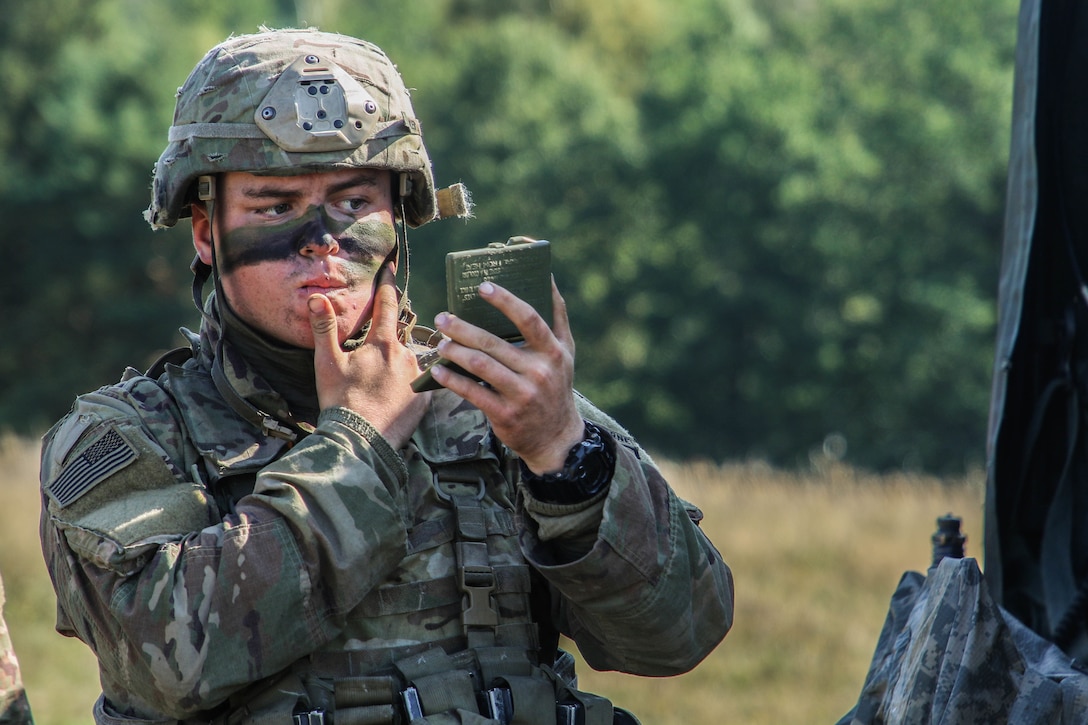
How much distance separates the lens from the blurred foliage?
1673 inches

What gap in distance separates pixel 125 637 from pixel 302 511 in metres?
0.44

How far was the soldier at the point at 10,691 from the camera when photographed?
12.6 ft

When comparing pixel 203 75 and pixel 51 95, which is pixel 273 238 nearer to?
pixel 203 75

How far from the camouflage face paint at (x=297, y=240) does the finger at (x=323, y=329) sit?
0.50 feet

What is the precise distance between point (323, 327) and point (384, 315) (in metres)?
0.14

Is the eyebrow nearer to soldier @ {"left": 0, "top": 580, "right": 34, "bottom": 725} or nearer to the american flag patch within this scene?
the american flag patch

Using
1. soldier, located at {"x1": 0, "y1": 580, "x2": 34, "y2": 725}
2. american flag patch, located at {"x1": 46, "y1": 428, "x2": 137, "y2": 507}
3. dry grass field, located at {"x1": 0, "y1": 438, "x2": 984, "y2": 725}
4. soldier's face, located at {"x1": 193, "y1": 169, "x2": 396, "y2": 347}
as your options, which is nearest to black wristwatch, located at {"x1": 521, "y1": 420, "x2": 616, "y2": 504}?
soldier's face, located at {"x1": 193, "y1": 169, "x2": 396, "y2": 347}

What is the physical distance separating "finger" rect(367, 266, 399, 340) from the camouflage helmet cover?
0.32 metres

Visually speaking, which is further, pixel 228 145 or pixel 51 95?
pixel 51 95

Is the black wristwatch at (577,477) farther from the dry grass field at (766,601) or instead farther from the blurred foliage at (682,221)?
the blurred foliage at (682,221)

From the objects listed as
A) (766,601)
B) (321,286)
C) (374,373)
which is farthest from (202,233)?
(766,601)

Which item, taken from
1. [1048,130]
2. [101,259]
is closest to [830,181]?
[101,259]

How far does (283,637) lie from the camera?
3072mm

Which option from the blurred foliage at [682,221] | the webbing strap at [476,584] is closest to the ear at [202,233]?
the webbing strap at [476,584]
